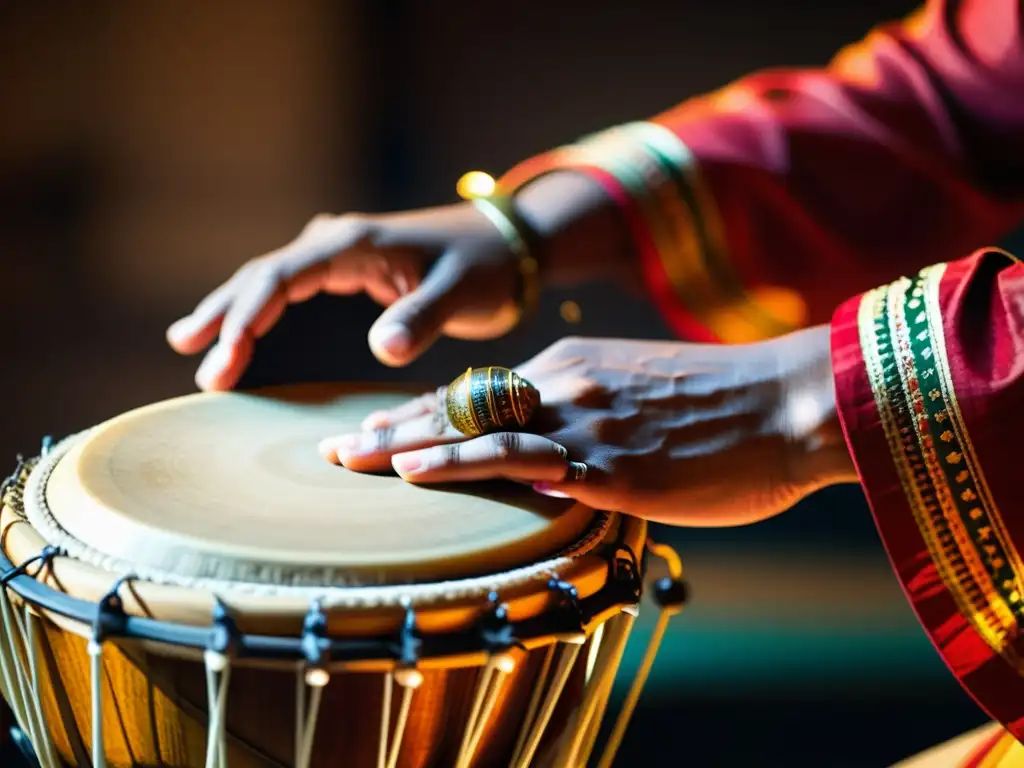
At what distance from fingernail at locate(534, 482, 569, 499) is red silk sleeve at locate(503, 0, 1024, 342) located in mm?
450

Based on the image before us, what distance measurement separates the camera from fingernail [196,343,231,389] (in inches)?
34.6

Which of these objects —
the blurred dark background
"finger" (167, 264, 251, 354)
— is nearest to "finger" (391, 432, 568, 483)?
"finger" (167, 264, 251, 354)

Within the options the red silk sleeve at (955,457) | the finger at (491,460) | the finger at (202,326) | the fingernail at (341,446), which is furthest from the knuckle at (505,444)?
the finger at (202,326)

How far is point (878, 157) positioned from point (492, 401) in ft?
2.09

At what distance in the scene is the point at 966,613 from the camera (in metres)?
0.67

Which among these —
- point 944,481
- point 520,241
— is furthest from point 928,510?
point 520,241

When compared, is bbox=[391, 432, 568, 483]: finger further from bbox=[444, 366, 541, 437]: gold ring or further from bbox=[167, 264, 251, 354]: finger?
bbox=[167, 264, 251, 354]: finger

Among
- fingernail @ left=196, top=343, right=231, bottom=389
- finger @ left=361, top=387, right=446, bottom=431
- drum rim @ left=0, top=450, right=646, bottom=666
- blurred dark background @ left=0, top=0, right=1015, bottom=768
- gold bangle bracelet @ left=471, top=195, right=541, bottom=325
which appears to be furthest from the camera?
blurred dark background @ left=0, top=0, right=1015, bottom=768

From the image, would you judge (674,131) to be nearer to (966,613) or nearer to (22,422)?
(966,613)

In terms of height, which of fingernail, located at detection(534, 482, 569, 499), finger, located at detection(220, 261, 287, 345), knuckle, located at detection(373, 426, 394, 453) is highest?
finger, located at detection(220, 261, 287, 345)

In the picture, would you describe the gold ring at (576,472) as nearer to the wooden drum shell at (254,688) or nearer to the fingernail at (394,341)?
the wooden drum shell at (254,688)

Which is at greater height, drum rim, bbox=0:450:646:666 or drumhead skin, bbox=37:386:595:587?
drumhead skin, bbox=37:386:595:587

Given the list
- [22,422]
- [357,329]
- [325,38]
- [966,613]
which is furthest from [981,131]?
[22,422]

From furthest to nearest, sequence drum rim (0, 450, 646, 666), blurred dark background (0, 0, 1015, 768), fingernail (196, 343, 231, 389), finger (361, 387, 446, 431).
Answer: blurred dark background (0, 0, 1015, 768) < fingernail (196, 343, 231, 389) < finger (361, 387, 446, 431) < drum rim (0, 450, 646, 666)
